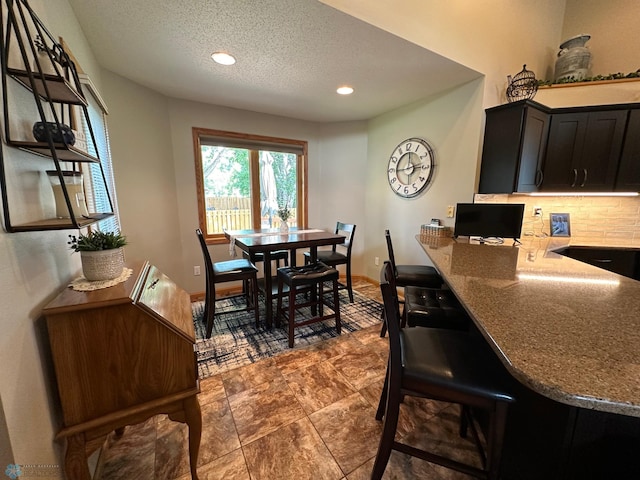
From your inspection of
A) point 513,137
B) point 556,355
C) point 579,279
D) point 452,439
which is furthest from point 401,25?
point 452,439

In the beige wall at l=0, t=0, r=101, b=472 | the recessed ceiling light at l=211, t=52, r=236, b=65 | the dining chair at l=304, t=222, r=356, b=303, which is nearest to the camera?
the beige wall at l=0, t=0, r=101, b=472

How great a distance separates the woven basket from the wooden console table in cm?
8

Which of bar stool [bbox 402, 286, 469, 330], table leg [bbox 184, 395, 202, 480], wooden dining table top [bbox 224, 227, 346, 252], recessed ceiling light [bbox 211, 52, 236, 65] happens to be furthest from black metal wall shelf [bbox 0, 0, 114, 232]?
bar stool [bbox 402, 286, 469, 330]

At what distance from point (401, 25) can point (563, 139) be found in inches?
79.3

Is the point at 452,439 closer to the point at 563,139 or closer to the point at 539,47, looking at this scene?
the point at 563,139

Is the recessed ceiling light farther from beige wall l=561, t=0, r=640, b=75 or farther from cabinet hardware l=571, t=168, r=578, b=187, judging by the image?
beige wall l=561, t=0, r=640, b=75

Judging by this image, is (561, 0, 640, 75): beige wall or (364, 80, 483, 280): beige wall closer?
(364, 80, 483, 280): beige wall

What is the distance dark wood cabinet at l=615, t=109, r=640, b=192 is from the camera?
2.32 meters

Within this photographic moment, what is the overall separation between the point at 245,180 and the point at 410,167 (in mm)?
2202

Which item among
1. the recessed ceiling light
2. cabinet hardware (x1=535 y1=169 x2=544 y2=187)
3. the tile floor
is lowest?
the tile floor

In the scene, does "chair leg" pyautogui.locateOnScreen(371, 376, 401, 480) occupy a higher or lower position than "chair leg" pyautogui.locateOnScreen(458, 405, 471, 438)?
higher

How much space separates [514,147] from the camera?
233cm

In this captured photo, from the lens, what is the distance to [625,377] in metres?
0.59

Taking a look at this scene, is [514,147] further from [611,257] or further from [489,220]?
[611,257]
